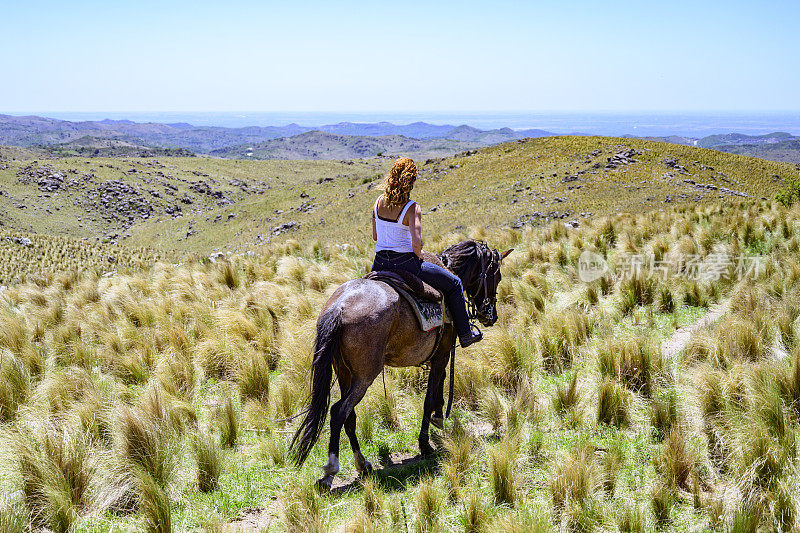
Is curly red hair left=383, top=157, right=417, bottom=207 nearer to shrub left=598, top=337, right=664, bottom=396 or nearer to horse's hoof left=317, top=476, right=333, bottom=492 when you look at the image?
horse's hoof left=317, top=476, right=333, bottom=492

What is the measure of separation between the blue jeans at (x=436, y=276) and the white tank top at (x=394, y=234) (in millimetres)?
61

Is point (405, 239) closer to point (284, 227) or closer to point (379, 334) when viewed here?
point (379, 334)

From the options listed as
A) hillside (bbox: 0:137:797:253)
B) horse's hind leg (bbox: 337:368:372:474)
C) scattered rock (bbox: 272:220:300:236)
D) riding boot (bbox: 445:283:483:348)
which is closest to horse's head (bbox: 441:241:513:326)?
riding boot (bbox: 445:283:483:348)

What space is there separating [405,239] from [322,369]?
1.35 meters

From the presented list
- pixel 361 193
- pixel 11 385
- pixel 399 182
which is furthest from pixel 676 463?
pixel 361 193

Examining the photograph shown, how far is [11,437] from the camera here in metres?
4.01

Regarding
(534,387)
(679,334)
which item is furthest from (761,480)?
(679,334)

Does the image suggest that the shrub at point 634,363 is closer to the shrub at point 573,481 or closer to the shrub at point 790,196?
the shrub at point 573,481

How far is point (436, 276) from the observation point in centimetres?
448

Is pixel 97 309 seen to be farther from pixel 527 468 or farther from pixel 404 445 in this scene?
pixel 527 468

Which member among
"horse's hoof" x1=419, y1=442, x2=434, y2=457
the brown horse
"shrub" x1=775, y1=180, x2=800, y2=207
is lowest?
"horse's hoof" x1=419, y1=442, x2=434, y2=457

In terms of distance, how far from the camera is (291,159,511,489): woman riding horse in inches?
151

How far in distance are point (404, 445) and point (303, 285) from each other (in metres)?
6.04

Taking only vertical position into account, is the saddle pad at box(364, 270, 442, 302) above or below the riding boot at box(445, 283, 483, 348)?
above
